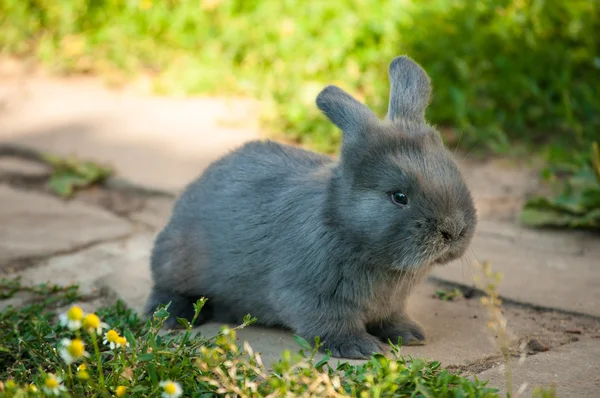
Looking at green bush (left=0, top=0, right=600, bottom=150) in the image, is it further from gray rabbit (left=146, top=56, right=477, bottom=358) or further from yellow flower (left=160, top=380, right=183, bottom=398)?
yellow flower (left=160, top=380, right=183, bottom=398)

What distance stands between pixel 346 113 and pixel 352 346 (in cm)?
95

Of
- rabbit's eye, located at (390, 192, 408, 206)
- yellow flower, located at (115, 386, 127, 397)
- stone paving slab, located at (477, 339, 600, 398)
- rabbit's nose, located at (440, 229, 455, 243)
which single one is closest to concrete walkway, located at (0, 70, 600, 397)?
stone paving slab, located at (477, 339, 600, 398)

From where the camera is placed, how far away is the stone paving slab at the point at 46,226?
15.0ft

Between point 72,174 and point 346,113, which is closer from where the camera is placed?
point 346,113

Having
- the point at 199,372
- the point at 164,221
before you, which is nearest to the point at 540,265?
the point at 199,372

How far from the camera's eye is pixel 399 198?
3041 mm

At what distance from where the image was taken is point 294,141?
243 inches

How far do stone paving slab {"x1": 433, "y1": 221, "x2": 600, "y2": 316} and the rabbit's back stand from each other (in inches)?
32.5

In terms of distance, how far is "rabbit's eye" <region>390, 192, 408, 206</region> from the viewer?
3.03 meters

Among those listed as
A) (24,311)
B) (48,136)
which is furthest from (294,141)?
(24,311)

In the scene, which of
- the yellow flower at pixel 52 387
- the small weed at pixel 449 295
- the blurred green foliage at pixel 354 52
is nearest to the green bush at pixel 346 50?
the blurred green foliage at pixel 354 52

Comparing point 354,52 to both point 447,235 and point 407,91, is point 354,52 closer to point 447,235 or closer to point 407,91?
point 407,91

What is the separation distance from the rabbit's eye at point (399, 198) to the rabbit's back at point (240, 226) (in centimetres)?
42

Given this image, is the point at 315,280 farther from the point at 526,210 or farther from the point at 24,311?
the point at 526,210
